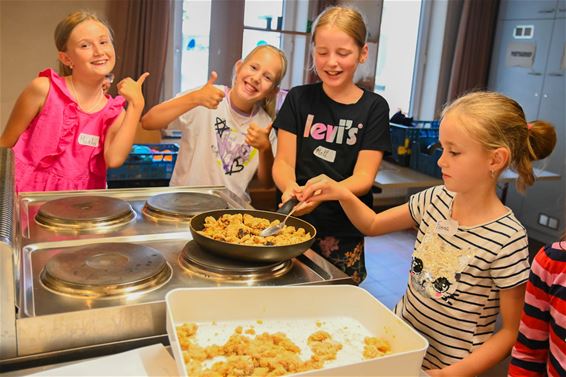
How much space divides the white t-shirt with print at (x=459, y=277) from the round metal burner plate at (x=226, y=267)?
1.09ft

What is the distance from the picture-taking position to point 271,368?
794 millimetres

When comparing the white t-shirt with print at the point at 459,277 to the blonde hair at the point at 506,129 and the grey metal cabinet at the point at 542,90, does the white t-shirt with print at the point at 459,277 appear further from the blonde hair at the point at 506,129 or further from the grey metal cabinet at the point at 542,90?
the grey metal cabinet at the point at 542,90

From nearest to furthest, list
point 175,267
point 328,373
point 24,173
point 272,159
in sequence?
point 328,373, point 175,267, point 24,173, point 272,159

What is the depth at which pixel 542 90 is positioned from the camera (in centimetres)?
439

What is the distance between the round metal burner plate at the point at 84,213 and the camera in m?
1.21

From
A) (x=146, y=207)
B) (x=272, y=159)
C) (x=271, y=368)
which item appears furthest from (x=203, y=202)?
(x=271, y=368)

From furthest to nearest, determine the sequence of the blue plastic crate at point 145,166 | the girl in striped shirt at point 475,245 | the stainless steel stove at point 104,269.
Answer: the blue plastic crate at point 145,166, the girl in striped shirt at point 475,245, the stainless steel stove at point 104,269

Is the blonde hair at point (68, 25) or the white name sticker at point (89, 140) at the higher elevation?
the blonde hair at point (68, 25)

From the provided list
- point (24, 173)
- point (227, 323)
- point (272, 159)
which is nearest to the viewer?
point (227, 323)

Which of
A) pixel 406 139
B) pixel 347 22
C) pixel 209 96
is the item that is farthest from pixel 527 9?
pixel 209 96

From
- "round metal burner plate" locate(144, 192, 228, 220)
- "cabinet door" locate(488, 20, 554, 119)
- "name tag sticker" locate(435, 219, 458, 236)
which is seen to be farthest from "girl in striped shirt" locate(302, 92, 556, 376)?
"cabinet door" locate(488, 20, 554, 119)

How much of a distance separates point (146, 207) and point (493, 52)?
14.2ft

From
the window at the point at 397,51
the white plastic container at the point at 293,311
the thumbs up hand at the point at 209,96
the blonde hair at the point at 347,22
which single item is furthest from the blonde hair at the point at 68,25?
the window at the point at 397,51

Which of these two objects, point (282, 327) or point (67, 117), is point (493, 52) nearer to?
point (67, 117)
